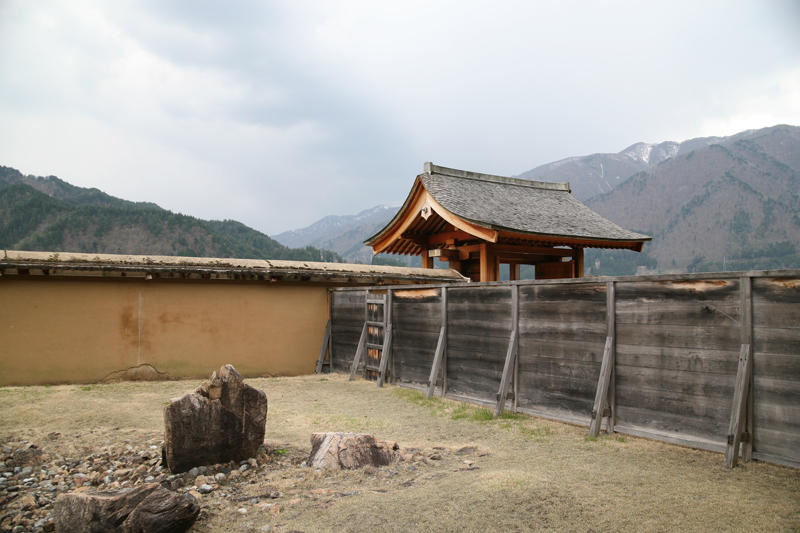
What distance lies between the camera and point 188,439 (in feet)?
15.2

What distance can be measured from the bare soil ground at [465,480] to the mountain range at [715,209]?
71224 mm

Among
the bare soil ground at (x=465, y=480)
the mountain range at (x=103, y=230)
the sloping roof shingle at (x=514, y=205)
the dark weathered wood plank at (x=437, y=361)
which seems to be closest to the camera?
the bare soil ground at (x=465, y=480)

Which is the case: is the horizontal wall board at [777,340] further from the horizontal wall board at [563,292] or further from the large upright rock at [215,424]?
the large upright rock at [215,424]

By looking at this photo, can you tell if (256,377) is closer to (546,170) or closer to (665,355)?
(665,355)

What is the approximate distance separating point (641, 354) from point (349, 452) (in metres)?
3.02

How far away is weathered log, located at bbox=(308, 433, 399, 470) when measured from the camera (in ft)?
14.9

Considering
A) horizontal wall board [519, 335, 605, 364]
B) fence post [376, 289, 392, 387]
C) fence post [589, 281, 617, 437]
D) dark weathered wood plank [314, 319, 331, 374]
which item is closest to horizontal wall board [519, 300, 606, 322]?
fence post [589, 281, 617, 437]

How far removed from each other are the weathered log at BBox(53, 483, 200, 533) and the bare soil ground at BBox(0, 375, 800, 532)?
0.18m

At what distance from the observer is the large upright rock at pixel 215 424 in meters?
4.60

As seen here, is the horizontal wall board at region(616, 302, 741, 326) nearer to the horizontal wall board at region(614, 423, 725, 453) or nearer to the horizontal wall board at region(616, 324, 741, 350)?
the horizontal wall board at region(616, 324, 741, 350)

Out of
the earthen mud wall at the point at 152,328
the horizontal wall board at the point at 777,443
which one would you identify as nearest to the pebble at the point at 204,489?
the horizontal wall board at the point at 777,443

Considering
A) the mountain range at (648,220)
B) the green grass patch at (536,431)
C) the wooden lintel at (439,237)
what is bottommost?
the green grass patch at (536,431)

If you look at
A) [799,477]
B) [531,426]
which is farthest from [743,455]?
[531,426]

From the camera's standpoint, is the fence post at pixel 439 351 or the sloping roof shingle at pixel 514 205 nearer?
the fence post at pixel 439 351
